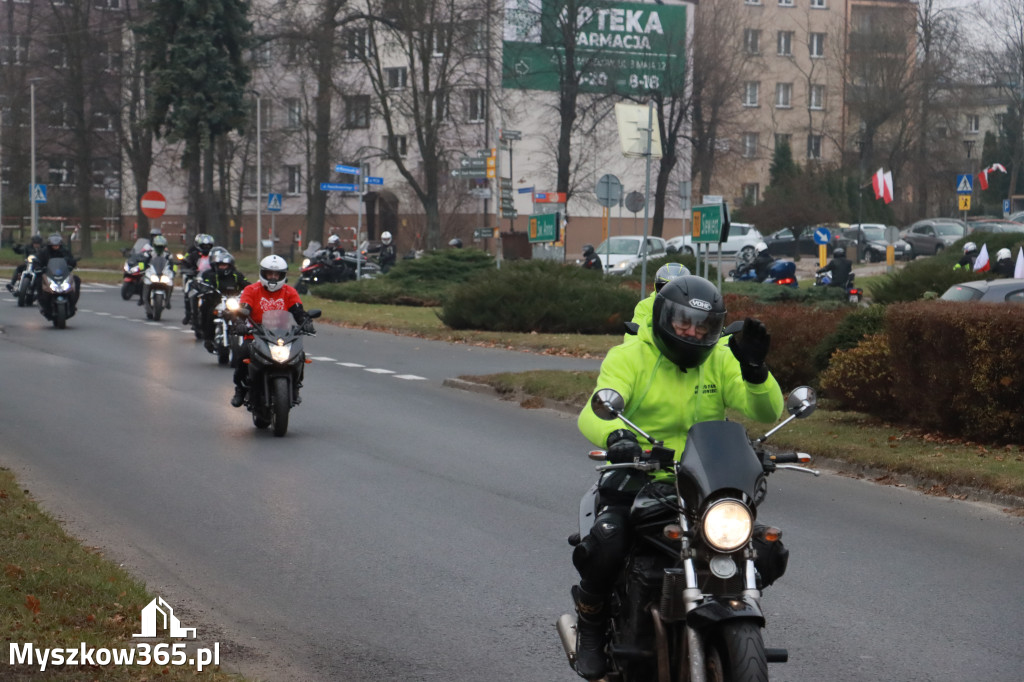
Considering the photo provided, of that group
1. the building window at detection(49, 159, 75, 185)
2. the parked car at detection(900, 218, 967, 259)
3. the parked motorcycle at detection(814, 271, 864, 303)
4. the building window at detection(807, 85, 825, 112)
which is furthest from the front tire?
the building window at detection(807, 85, 825, 112)

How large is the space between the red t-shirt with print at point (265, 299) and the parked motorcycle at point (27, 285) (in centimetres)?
1939

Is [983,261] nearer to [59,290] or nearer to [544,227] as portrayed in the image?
[544,227]

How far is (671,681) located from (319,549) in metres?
4.17

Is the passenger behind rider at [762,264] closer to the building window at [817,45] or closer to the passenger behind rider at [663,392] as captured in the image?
the passenger behind rider at [663,392]

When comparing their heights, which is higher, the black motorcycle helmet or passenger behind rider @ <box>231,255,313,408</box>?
the black motorcycle helmet

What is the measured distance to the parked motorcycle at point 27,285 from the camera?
108 ft

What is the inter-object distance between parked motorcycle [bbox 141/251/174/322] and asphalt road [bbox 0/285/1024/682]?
13095 millimetres

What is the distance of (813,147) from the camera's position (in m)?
85.8

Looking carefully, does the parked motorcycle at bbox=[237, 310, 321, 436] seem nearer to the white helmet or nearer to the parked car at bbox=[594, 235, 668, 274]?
the white helmet

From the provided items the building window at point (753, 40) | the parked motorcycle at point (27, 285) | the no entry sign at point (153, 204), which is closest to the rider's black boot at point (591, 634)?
the parked motorcycle at point (27, 285)

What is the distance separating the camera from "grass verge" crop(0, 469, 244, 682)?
18.0ft

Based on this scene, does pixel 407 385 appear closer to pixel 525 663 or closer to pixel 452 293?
pixel 452 293

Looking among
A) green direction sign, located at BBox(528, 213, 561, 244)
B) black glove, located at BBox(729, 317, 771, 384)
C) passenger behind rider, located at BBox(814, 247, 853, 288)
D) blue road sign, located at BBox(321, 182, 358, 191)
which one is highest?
blue road sign, located at BBox(321, 182, 358, 191)

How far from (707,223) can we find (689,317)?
15.1 m
